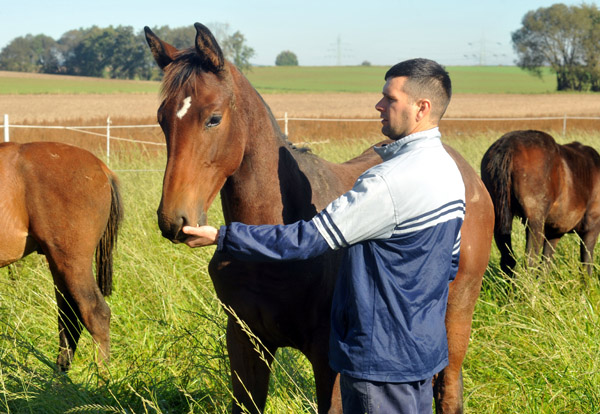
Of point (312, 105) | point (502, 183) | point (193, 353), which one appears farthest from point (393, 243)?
point (312, 105)

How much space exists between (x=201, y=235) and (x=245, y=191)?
42 cm

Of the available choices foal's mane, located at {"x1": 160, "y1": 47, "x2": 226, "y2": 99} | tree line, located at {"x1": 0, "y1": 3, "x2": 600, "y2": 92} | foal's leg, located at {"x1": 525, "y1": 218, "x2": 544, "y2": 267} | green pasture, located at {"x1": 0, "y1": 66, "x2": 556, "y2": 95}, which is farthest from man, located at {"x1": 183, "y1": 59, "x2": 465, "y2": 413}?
green pasture, located at {"x1": 0, "y1": 66, "x2": 556, "y2": 95}

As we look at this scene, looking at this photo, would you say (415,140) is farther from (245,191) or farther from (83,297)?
(83,297)

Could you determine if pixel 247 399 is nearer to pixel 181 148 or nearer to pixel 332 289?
pixel 332 289

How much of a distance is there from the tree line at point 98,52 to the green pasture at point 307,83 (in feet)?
13.5

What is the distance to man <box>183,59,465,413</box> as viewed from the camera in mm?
1763

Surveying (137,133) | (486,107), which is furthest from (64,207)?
(486,107)

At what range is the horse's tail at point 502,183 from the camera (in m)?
5.68

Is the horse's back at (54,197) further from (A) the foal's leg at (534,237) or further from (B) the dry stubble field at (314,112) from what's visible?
(B) the dry stubble field at (314,112)

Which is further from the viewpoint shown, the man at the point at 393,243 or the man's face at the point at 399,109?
the man's face at the point at 399,109

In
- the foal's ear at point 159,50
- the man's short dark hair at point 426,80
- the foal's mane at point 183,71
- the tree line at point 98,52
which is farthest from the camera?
the tree line at point 98,52

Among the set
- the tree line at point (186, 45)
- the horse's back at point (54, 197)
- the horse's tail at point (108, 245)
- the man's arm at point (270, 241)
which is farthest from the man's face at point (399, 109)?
the tree line at point (186, 45)

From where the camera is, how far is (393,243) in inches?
71.6

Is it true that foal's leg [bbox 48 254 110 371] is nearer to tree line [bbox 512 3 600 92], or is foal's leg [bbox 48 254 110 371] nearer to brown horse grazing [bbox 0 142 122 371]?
brown horse grazing [bbox 0 142 122 371]
